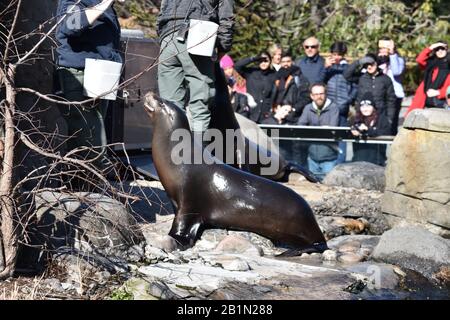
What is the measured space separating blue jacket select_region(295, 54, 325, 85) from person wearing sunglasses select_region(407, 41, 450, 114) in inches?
53.8

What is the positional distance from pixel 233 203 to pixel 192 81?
1484 mm

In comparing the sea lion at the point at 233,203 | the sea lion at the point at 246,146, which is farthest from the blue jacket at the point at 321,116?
the sea lion at the point at 233,203

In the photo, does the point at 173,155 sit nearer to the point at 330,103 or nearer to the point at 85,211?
the point at 85,211

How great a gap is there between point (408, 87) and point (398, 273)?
10122 millimetres

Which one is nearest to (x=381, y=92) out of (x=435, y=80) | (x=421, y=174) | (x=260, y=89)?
(x=435, y=80)

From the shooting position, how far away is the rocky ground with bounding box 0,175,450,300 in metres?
6.02

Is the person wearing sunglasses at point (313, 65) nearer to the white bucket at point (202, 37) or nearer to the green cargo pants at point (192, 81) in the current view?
the green cargo pants at point (192, 81)

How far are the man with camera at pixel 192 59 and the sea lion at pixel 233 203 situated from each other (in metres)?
1.04

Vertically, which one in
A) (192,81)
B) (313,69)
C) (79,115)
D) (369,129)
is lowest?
(369,129)

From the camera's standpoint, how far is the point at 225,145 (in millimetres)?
9516

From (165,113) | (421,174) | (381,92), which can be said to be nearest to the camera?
(165,113)

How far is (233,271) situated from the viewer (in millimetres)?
6688

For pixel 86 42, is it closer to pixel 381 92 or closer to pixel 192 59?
pixel 192 59
